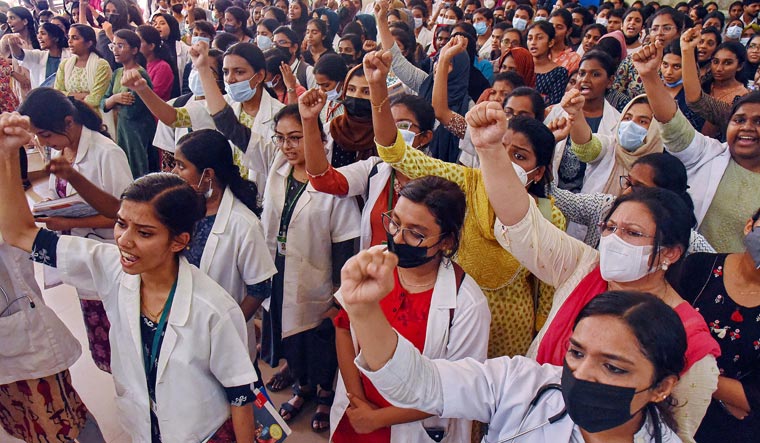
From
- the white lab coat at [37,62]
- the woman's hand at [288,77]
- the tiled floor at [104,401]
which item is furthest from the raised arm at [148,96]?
the white lab coat at [37,62]

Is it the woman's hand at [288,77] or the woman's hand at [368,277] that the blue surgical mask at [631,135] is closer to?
the woman's hand at [288,77]

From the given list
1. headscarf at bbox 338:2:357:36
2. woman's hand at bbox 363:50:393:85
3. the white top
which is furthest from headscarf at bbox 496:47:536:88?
headscarf at bbox 338:2:357:36

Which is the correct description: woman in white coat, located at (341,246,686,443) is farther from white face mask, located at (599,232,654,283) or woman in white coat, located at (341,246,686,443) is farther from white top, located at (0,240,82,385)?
white top, located at (0,240,82,385)

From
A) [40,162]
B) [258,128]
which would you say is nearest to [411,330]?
[258,128]

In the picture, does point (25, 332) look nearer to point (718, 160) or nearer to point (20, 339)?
point (20, 339)

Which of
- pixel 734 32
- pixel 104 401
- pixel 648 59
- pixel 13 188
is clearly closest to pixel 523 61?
pixel 648 59

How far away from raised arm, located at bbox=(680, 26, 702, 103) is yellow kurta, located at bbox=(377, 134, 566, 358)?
136cm

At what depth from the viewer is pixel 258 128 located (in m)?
3.08

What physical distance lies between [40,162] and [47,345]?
4985 mm

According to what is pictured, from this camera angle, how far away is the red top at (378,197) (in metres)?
2.26

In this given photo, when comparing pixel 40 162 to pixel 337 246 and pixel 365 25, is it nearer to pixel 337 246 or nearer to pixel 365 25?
pixel 365 25

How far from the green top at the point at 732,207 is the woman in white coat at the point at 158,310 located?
210 cm

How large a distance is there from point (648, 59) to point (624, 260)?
116 cm

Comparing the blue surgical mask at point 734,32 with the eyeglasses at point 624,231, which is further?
the blue surgical mask at point 734,32
